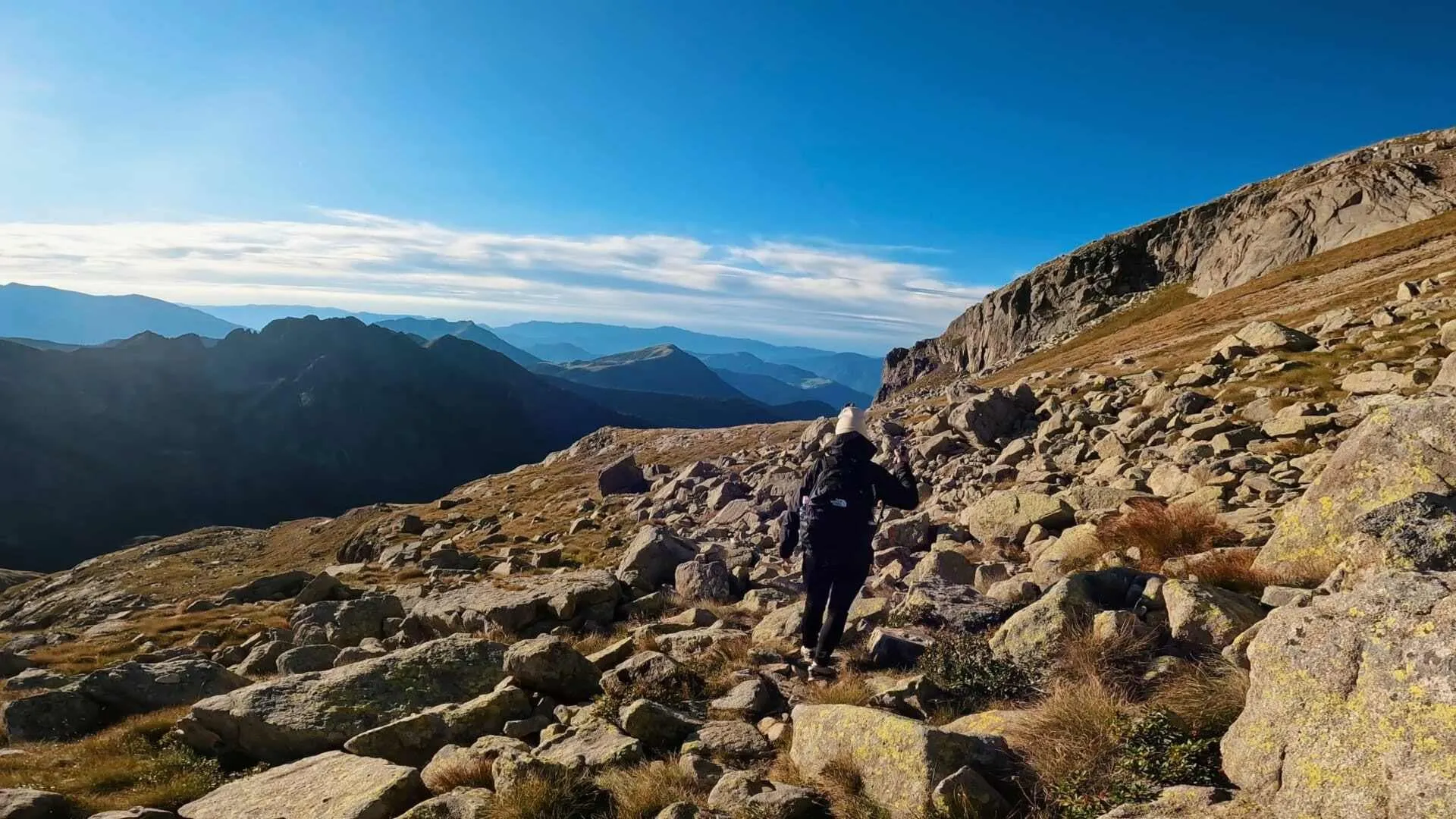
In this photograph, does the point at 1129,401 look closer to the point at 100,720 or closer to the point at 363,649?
the point at 363,649

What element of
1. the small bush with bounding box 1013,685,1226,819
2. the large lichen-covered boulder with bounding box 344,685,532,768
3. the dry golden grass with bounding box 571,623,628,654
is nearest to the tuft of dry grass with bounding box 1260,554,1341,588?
the small bush with bounding box 1013,685,1226,819

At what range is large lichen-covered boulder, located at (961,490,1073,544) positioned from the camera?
14.2 meters

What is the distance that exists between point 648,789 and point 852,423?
218 inches

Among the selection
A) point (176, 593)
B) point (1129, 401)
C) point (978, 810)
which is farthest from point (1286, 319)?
point (176, 593)

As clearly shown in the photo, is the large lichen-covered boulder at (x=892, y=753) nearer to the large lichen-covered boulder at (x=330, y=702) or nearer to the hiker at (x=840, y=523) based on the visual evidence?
the hiker at (x=840, y=523)

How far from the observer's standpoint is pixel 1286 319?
135 ft

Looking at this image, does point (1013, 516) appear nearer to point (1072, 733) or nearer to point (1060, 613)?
point (1060, 613)

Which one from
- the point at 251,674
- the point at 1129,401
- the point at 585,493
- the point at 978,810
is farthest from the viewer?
the point at 585,493

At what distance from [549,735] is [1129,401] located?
21.4 metres

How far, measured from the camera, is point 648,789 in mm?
6520

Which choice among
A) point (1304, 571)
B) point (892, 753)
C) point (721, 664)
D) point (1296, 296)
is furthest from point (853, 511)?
point (1296, 296)

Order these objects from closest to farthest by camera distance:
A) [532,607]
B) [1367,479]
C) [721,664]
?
1. [1367,479]
2. [721,664]
3. [532,607]

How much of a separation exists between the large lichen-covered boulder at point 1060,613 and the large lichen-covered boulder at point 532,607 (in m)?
9.88

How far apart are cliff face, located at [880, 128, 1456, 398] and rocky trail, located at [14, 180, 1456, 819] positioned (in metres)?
87.8
